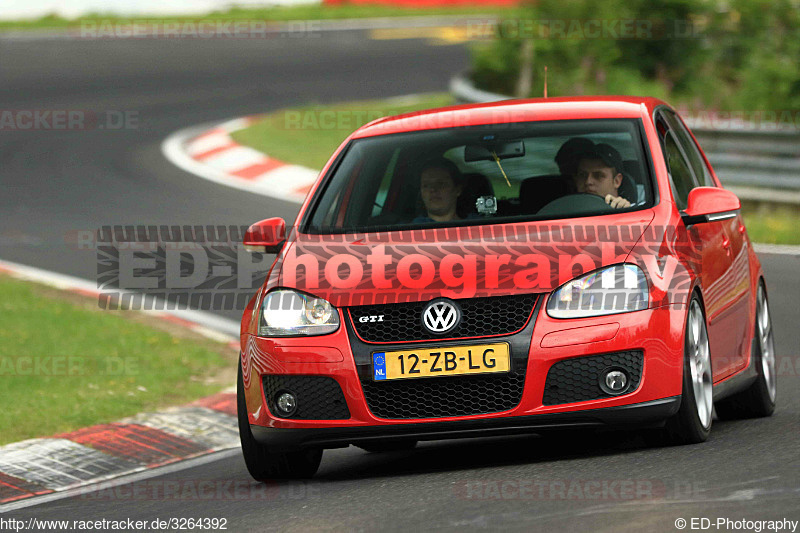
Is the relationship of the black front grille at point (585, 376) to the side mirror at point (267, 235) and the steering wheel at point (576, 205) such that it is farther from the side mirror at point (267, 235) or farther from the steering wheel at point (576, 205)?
the side mirror at point (267, 235)

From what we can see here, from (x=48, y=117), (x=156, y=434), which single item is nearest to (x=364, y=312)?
(x=156, y=434)

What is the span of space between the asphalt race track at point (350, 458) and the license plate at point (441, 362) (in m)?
0.44

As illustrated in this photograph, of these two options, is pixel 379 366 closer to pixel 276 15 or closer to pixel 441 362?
pixel 441 362

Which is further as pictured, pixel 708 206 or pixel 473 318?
pixel 708 206

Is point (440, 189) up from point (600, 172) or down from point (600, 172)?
down

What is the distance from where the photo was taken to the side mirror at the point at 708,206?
639 cm

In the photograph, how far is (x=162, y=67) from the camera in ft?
99.0

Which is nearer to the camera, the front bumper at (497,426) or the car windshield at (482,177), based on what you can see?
the front bumper at (497,426)

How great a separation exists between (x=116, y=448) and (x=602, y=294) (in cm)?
308

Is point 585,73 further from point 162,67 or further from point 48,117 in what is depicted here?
point 162,67

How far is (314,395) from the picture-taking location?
233 inches

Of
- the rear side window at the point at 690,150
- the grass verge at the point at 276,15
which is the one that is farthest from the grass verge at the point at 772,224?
the grass verge at the point at 276,15

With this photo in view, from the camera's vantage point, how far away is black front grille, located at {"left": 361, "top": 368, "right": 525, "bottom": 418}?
18.9 feet

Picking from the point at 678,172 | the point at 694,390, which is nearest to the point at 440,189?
the point at 678,172
